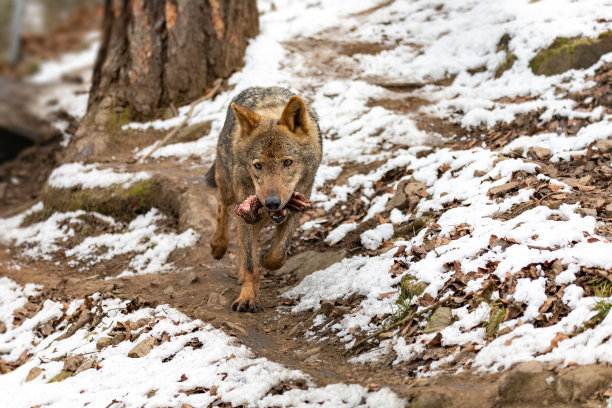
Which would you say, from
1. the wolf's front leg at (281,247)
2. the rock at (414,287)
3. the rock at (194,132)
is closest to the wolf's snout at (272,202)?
the wolf's front leg at (281,247)

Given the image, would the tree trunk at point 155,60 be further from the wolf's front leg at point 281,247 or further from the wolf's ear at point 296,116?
the wolf's ear at point 296,116

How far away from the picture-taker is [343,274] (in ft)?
19.7

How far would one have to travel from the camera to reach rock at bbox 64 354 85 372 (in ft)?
17.0

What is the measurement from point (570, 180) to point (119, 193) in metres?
6.82

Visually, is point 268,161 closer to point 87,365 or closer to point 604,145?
point 87,365

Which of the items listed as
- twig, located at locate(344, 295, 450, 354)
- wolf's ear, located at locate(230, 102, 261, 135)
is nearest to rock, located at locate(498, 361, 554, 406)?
twig, located at locate(344, 295, 450, 354)

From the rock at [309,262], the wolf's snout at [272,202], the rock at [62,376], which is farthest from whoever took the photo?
the rock at [309,262]

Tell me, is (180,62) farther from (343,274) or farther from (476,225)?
(476,225)

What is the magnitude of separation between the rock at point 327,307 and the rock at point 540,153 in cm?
320

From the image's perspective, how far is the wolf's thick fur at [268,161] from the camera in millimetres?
5633

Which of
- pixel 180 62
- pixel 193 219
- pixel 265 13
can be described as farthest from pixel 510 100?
pixel 265 13

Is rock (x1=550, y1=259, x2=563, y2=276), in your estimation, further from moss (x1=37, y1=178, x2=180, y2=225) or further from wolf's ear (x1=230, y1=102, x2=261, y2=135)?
moss (x1=37, y1=178, x2=180, y2=225)

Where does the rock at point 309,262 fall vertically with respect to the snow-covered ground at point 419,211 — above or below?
below

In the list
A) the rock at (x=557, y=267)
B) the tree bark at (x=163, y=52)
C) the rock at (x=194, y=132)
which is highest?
the tree bark at (x=163, y=52)
